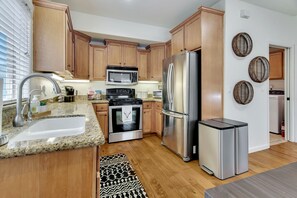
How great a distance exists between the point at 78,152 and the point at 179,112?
206 centimetres

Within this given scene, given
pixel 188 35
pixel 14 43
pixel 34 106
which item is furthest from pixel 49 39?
pixel 188 35

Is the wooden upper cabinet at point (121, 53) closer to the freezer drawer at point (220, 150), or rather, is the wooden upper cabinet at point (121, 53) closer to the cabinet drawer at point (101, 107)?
the cabinet drawer at point (101, 107)

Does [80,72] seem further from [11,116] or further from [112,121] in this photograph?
[11,116]

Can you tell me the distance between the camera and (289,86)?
3.31 metres

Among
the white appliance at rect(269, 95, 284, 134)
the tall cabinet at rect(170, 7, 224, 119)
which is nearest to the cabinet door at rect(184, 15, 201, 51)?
the tall cabinet at rect(170, 7, 224, 119)

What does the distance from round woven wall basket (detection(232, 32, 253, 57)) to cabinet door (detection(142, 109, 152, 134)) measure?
7.50 ft

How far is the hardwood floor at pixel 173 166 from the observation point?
183 centimetres

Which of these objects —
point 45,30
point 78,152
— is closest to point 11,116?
point 78,152

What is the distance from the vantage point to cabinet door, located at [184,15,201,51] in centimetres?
248

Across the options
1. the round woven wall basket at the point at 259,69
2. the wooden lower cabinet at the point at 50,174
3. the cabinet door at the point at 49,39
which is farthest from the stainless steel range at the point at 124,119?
the wooden lower cabinet at the point at 50,174

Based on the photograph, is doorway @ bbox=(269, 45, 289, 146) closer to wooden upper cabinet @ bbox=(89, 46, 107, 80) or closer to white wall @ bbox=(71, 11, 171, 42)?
white wall @ bbox=(71, 11, 171, 42)

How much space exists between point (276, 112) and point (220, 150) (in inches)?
123

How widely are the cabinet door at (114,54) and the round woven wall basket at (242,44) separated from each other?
254 cm

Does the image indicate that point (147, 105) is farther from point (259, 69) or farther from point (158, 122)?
point (259, 69)
